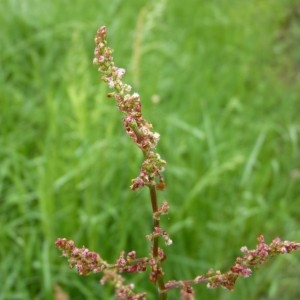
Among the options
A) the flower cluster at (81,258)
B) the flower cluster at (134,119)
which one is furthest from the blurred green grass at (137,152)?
the flower cluster at (134,119)

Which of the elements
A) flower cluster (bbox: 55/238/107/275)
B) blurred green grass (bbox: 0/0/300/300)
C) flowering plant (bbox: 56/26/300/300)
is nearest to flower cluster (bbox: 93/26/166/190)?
flowering plant (bbox: 56/26/300/300)

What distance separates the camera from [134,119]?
71 centimetres

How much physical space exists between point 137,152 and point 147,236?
2.43 m

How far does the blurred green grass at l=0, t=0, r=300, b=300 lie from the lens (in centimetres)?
291

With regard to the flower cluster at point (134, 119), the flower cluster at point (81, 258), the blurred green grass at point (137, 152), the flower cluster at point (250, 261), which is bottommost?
the flower cluster at point (250, 261)

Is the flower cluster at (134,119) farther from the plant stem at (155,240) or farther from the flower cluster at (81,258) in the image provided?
the flower cluster at (81,258)

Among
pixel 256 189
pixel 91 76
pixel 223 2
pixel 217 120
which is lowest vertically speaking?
pixel 256 189

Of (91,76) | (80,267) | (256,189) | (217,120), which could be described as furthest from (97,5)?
(80,267)

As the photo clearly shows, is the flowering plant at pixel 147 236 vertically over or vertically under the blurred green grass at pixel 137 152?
under

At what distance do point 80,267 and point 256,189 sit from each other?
9.20ft

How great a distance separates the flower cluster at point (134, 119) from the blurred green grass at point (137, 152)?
206cm

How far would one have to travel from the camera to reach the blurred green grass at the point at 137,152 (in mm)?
2914

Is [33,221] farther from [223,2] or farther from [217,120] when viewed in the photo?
[223,2]

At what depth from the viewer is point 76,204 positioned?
3.00 m
